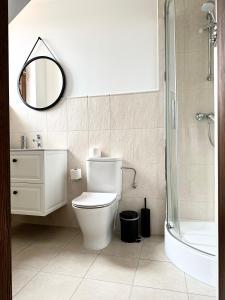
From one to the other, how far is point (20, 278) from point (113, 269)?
2.04 feet

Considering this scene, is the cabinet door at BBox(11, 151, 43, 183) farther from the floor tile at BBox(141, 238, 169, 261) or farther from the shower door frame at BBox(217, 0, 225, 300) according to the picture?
the shower door frame at BBox(217, 0, 225, 300)

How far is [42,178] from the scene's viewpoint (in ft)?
6.23

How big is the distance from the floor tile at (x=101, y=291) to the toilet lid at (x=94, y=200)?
1.66 feet

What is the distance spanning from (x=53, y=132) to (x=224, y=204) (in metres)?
2.03

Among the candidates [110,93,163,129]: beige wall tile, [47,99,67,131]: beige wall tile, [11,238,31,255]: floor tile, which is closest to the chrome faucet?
[47,99,67,131]: beige wall tile

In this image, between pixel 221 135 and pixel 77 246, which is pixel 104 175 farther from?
pixel 221 135

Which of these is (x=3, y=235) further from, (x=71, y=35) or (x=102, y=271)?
(x=71, y=35)

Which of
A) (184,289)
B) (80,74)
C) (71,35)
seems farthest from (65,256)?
(71,35)

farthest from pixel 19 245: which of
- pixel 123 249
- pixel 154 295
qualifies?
pixel 154 295

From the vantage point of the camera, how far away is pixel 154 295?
121cm

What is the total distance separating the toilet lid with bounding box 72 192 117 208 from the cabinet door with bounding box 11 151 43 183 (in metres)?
0.43

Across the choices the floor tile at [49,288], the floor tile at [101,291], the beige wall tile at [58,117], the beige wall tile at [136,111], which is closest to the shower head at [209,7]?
the beige wall tile at [136,111]

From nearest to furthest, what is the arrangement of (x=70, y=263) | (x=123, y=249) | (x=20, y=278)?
(x=20, y=278) < (x=70, y=263) < (x=123, y=249)

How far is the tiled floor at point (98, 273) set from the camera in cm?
122
